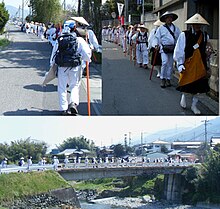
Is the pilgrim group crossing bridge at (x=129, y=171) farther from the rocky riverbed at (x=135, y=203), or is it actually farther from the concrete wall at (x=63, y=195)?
the concrete wall at (x=63, y=195)

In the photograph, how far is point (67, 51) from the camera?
400 centimetres

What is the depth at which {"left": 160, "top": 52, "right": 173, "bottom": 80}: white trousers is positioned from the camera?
506 cm

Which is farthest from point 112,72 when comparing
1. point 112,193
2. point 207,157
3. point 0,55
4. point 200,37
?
point 112,193

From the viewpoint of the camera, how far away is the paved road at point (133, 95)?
13.0 feet

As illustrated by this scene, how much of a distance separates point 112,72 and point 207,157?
1563cm

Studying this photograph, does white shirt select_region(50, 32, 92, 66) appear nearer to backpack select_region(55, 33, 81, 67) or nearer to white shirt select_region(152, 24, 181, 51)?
backpack select_region(55, 33, 81, 67)

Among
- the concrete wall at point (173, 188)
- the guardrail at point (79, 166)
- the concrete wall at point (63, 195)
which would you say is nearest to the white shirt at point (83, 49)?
the guardrail at point (79, 166)

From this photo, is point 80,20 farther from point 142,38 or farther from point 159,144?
point 159,144

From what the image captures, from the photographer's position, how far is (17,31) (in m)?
9.88

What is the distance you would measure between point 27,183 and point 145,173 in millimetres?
7525

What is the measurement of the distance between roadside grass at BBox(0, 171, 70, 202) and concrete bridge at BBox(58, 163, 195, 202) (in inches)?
36.7

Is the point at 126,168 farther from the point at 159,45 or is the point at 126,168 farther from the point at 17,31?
the point at 159,45

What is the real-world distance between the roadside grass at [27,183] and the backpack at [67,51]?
13.9 m

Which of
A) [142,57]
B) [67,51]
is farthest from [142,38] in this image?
[67,51]
